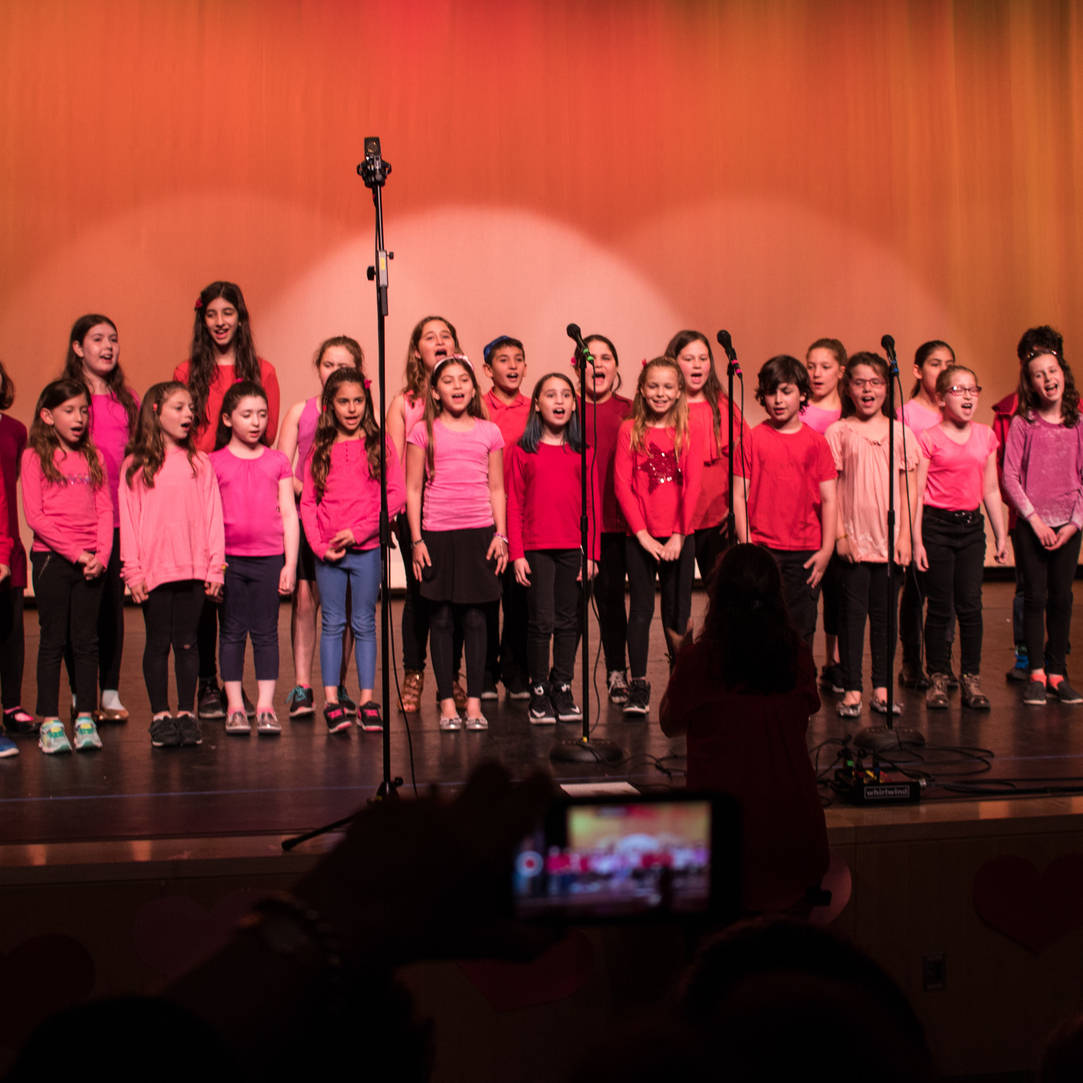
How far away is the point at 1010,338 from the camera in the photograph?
348 inches

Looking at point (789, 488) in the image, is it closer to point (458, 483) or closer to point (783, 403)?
point (783, 403)

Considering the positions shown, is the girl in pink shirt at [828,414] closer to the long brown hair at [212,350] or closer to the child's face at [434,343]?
the child's face at [434,343]

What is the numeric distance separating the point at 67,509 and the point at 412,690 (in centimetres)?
145

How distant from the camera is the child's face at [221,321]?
493cm

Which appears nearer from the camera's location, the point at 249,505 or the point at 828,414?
the point at 249,505

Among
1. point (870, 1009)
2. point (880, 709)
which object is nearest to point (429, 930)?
point (870, 1009)

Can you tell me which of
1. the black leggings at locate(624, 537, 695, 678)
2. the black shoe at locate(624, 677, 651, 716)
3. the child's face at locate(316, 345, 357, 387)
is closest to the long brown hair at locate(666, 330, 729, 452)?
the black leggings at locate(624, 537, 695, 678)

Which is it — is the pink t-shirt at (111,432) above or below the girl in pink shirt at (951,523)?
above

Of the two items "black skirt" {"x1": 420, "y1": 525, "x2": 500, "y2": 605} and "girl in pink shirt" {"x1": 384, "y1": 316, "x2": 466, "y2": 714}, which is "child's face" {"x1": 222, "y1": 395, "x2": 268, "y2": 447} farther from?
"black skirt" {"x1": 420, "y1": 525, "x2": 500, "y2": 605}

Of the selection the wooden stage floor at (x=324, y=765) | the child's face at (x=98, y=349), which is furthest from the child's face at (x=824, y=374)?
the child's face at (x=98, y=349)

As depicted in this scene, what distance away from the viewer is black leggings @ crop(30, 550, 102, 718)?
430 centimetres

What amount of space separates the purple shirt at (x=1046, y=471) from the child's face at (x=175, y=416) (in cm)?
325

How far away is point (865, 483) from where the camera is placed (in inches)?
193

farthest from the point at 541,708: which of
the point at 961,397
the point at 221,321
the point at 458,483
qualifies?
the point at 961,397
